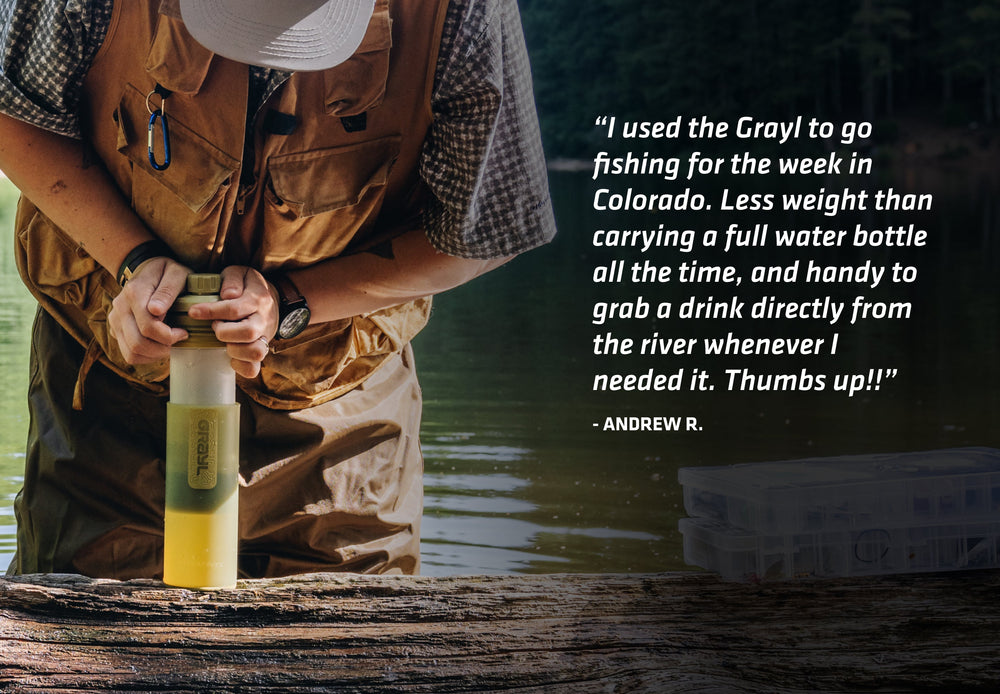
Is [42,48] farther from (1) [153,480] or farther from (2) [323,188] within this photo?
(1) [153,480]

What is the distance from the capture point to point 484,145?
2.27 m

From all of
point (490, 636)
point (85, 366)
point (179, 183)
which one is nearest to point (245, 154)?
point (179, 183)

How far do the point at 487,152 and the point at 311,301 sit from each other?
18.2 inches

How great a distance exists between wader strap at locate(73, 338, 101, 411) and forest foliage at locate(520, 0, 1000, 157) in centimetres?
4410

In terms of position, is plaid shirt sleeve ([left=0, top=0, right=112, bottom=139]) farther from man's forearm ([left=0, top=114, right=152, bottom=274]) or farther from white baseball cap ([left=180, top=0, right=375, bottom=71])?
white baseball cap ([left=180, top=0, right=375, bottom=71])

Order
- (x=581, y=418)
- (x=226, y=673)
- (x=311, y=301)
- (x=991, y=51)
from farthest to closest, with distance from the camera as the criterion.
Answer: (x=991, y=51) → (x=581, y=418) → (x=311, y=301) → (x=226, y=673)

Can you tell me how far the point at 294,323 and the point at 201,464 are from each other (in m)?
0.52

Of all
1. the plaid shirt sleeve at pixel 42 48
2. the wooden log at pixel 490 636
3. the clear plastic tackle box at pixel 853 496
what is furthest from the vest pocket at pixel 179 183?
the clear plastic tackle box at pixel 853 496

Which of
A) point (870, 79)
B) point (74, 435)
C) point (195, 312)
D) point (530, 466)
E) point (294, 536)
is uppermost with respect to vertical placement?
point (870, 79)

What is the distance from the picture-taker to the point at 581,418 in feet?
24.1

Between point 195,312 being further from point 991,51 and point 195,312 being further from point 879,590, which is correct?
point 991,51

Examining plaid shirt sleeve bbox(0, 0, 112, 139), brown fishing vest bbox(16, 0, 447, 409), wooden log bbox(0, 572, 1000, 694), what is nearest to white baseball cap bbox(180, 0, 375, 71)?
brown fishing vest bbox(16, 0, 447, 409)

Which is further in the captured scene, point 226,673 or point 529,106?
point 529,106

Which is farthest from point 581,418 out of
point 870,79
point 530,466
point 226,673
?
point 870,79
